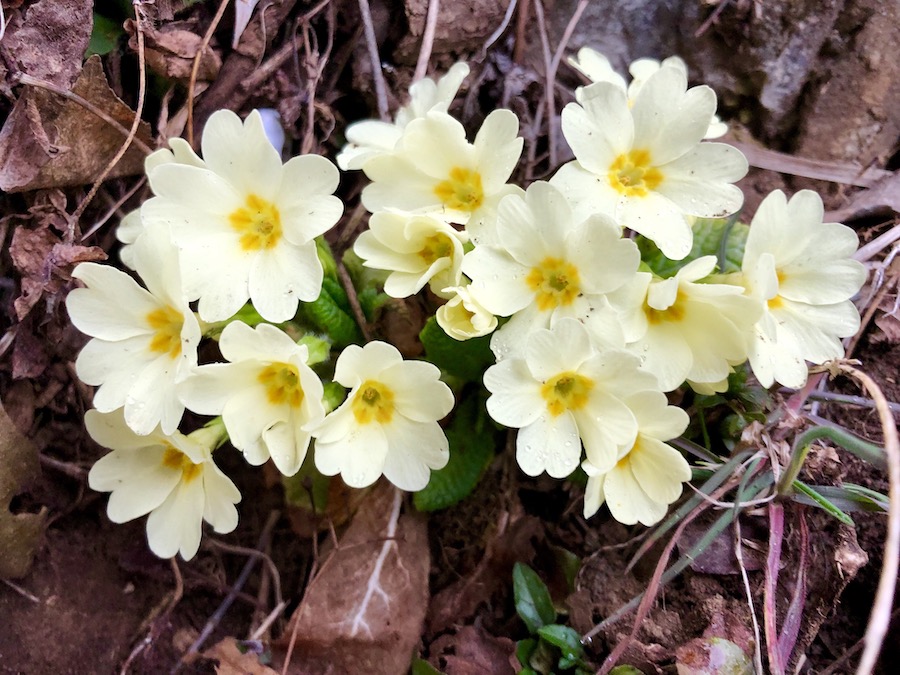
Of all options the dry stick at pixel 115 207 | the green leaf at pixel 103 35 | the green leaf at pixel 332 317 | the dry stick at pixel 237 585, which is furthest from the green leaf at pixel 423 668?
the green leaf at pixel 103 35

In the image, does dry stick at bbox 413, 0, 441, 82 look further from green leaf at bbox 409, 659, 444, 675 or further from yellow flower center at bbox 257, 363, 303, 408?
green leaf at bbox 409, 659, 444, 675

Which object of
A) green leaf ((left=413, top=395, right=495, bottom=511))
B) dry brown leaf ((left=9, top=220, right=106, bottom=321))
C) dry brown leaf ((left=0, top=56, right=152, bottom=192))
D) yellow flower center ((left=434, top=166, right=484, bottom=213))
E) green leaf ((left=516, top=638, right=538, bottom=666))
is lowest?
green leaf ((left=516, top=638, right=538, bottom=666))

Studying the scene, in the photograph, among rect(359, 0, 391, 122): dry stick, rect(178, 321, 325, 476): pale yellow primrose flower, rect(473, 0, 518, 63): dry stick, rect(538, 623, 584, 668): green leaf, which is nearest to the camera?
rect(178, 321, 325, 476): pale yellow primrose flower

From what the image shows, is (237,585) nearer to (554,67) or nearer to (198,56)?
(198,56)

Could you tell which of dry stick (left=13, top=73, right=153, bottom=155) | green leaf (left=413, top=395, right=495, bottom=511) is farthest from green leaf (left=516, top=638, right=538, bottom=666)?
dry stick (left=13, top=73, right=153, bottom=155)

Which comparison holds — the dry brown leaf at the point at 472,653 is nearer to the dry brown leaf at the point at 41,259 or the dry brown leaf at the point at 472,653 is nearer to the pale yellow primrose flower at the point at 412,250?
the pale yellow primrose flower at the point at 412,250

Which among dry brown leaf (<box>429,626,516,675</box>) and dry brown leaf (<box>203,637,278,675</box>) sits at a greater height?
dry brown leaf (<box>429,626,516,675</box>)
